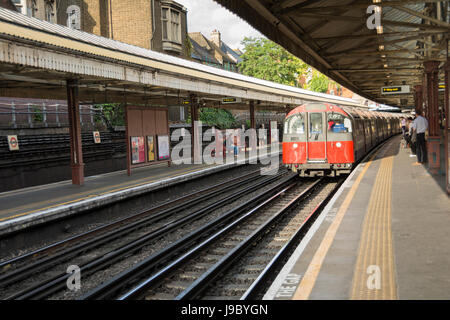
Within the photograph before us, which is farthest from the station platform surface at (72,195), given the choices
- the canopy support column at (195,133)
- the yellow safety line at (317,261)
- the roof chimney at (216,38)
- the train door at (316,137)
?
the roof chimney at (216,38)

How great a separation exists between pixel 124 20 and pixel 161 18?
120 inches

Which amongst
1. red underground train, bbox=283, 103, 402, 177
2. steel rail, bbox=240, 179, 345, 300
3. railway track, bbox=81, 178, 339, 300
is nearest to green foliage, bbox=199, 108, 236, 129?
red underground train, bbox=283, 103, 402, 177

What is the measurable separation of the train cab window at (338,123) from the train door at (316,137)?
9.4 inches

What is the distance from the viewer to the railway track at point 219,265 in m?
6.17

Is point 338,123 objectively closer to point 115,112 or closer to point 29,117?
point 29,117

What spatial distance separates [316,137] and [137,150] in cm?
683

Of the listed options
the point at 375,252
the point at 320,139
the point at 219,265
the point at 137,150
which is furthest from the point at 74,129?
the point at 375,252

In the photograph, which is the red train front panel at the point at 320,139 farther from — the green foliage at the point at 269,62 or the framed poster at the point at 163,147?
the green foliage at the point at 269,62

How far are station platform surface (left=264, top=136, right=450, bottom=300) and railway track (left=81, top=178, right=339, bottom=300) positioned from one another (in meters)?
0.92

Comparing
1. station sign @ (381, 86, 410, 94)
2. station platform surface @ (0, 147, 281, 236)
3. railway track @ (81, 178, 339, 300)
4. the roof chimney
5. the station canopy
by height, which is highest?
the roof chimney

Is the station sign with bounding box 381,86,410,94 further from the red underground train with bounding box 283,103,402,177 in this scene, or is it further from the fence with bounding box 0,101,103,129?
the fence with bounding box 0,101,103,129

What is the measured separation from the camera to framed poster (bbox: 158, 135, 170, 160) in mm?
18219

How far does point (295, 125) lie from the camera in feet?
50.8
